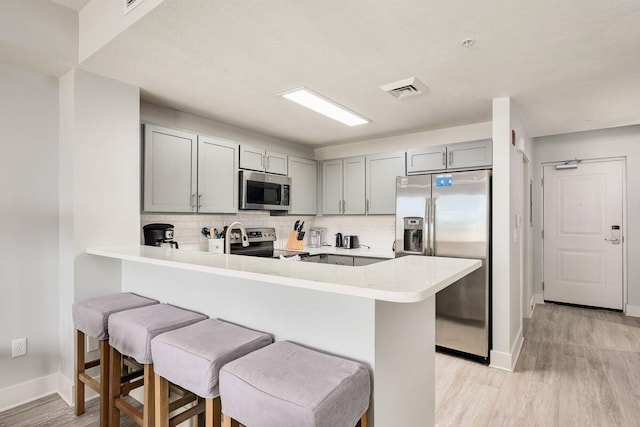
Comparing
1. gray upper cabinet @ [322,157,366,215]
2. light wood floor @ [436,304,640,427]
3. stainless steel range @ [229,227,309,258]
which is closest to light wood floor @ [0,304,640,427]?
light wood floor @ [436,304,640,427]

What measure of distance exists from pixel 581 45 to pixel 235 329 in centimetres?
253

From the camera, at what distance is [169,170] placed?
2.98 metres

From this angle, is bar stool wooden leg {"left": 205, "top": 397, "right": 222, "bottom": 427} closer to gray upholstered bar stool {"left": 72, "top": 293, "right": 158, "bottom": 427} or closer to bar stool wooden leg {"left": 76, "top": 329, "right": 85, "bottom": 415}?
gray upholstered bar stool {"left": 72, "top": 293, "right": 158, "bottom": 427}

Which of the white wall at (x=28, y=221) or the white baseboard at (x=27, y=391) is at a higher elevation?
the white wall at (x=28, y=221)

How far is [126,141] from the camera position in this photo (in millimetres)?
2527

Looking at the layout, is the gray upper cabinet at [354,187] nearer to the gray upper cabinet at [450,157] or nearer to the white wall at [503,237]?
the gray upper cabinet at [450,157]

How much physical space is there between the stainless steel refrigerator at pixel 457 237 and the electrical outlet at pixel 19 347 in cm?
325

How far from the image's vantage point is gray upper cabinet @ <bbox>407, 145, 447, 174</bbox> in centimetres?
366

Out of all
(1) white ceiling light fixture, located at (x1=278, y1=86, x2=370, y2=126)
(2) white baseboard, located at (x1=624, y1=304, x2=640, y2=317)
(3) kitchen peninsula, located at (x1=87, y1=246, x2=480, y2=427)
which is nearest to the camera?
(3) kitchen peninsula, located at (x1=87, y1=246, x2=480, y2=427)

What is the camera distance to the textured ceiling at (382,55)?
1663 millimetres

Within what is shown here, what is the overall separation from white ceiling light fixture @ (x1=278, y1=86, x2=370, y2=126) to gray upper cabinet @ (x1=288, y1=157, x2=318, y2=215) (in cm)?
106

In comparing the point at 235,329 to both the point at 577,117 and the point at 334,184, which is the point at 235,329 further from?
the point at 577,117

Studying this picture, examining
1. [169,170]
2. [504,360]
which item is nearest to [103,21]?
[169,170]

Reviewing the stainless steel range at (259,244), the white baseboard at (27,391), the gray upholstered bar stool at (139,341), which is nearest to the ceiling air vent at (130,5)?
the gray upholstered bar stool at (139,341)
